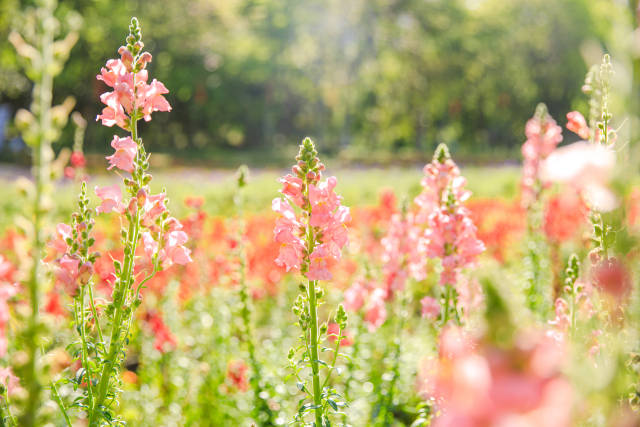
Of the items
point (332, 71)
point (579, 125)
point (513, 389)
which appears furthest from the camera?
point (332, 71)

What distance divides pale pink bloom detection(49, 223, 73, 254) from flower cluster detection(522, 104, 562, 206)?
3078 millimetres

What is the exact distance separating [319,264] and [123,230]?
2.12 ft

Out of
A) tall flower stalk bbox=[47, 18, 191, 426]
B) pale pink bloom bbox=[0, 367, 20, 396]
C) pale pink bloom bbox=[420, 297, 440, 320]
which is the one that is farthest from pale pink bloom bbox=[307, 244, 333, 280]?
pale pink bloom bbox=[0, 367, 20, 396]

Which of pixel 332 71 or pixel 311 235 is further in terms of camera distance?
pixel 332 71

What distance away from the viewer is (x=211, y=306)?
4332 millimetres

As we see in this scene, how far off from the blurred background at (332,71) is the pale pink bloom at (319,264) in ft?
87.1

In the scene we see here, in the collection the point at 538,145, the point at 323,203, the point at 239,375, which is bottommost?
the point at 239,375

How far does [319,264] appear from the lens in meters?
1.86

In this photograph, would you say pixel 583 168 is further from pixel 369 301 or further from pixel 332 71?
pixel 332 71

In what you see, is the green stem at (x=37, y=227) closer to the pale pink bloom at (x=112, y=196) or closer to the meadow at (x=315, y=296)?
the meadow at (x=315, y=296)

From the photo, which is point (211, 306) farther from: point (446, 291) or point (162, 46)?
A: point (162, 46)

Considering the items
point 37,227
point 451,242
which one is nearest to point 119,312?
point 37,227

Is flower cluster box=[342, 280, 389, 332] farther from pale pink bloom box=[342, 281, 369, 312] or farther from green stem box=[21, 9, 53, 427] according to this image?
green stem box=[21, 9, 53, 427]

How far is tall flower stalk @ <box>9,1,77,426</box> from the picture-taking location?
1078mm
